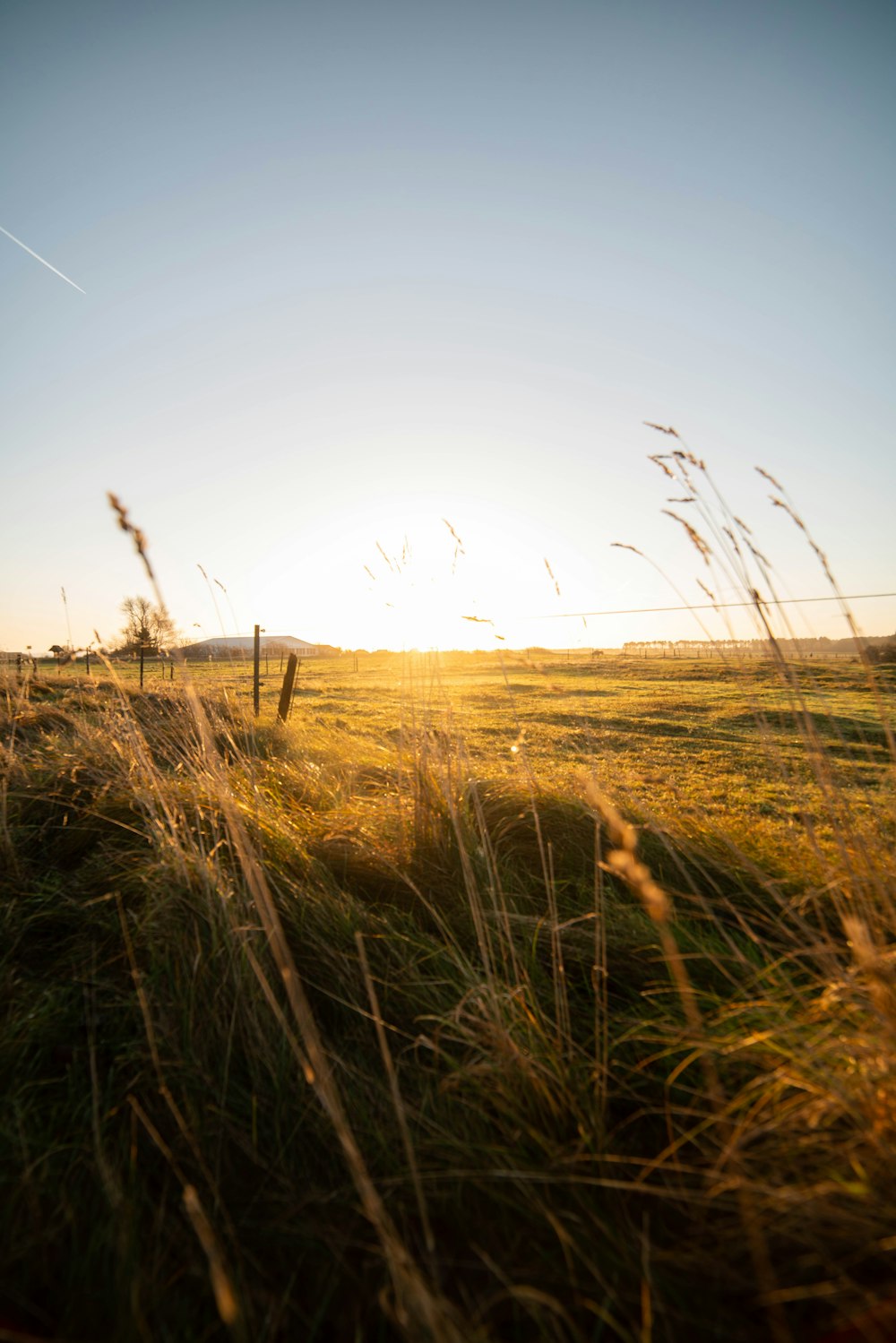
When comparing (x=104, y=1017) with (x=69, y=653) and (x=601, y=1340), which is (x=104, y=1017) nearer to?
(x=601, y=1340)

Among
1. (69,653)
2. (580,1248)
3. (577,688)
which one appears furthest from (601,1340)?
(577,688)

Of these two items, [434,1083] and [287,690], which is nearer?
[434,1083]

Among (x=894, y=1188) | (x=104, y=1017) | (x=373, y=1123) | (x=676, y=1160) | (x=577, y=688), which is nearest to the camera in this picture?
(x=894, y=1188)

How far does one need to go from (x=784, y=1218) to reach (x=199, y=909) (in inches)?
73.5

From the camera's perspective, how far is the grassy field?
120cm

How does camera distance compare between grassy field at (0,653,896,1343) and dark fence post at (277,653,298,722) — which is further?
dark fence post at (277,653,298,722)

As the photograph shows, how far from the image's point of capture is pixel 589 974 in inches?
89.0

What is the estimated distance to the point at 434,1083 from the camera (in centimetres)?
179

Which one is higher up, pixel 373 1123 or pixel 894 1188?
pixel 894 1188

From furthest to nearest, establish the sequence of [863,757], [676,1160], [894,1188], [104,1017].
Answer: [863,757], [104,1017], [676,1160], [894,1188]

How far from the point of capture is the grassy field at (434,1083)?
47.1 inches

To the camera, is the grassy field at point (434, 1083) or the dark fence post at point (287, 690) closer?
the grassy field at point (434, 1083)

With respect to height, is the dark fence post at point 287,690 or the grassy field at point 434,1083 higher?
the dark fence post at point 287,690

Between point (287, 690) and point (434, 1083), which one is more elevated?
point (287, 690)
